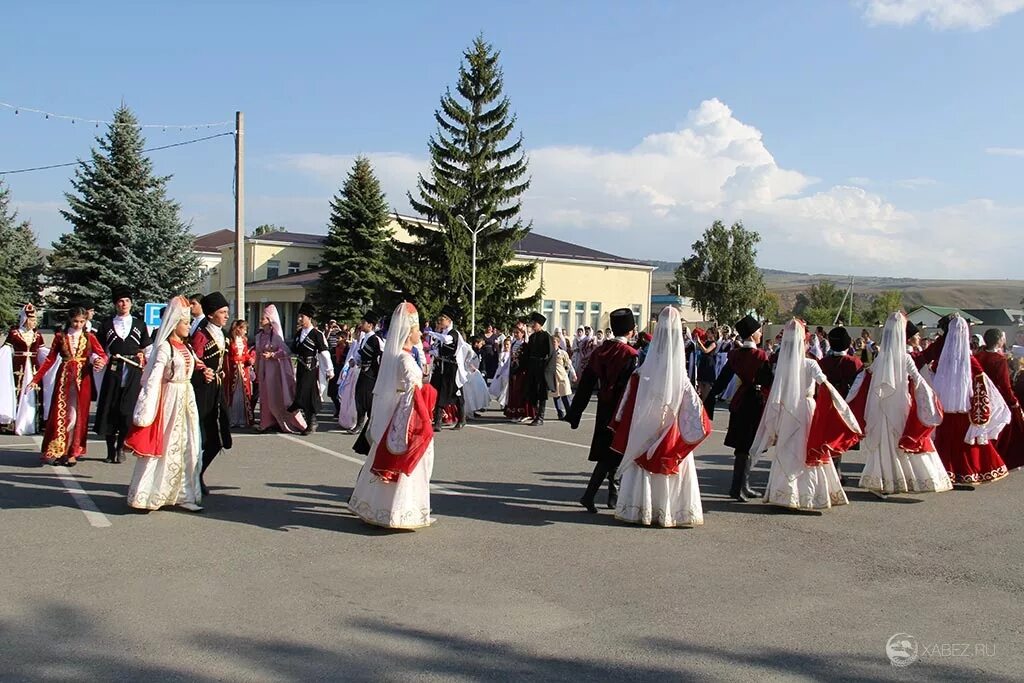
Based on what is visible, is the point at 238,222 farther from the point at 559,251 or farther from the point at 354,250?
the point at 559,251

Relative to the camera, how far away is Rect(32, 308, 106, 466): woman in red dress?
1058 centimetres

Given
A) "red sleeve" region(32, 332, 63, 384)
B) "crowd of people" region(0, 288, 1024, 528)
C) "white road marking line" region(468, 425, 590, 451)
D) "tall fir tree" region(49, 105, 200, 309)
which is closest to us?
"crowd of people" region(0, 288, 1024, 528)

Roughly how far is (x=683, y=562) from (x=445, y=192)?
38.1 metres

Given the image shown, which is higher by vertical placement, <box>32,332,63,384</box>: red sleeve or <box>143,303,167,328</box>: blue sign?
<box>143,303,167,328</box>: blue sign

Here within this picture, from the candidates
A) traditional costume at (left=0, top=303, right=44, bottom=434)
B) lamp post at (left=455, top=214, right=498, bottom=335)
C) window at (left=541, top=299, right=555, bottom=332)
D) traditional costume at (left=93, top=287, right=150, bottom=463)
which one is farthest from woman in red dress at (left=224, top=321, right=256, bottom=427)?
window at (left=541, top=299, right=555, bottom=332)

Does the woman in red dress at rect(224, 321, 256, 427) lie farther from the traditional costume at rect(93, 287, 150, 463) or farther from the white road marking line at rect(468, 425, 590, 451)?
the white road marking line at rect(468, 425, 590, 451)

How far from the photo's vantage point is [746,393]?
9148 mm

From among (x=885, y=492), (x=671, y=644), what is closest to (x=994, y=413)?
(x=885, y=492)

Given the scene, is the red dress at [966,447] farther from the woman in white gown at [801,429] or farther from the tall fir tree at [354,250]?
the tall fir tree at [354,250]

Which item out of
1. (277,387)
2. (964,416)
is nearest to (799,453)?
(964,416)

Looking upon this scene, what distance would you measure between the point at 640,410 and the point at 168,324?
4271mm

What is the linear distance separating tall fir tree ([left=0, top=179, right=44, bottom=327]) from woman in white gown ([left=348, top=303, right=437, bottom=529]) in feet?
116

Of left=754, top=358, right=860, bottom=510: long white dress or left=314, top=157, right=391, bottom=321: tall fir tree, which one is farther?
left=314, top=157, right=391, bottom=321: tall fir tree

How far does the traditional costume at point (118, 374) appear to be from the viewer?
11.1 meters
